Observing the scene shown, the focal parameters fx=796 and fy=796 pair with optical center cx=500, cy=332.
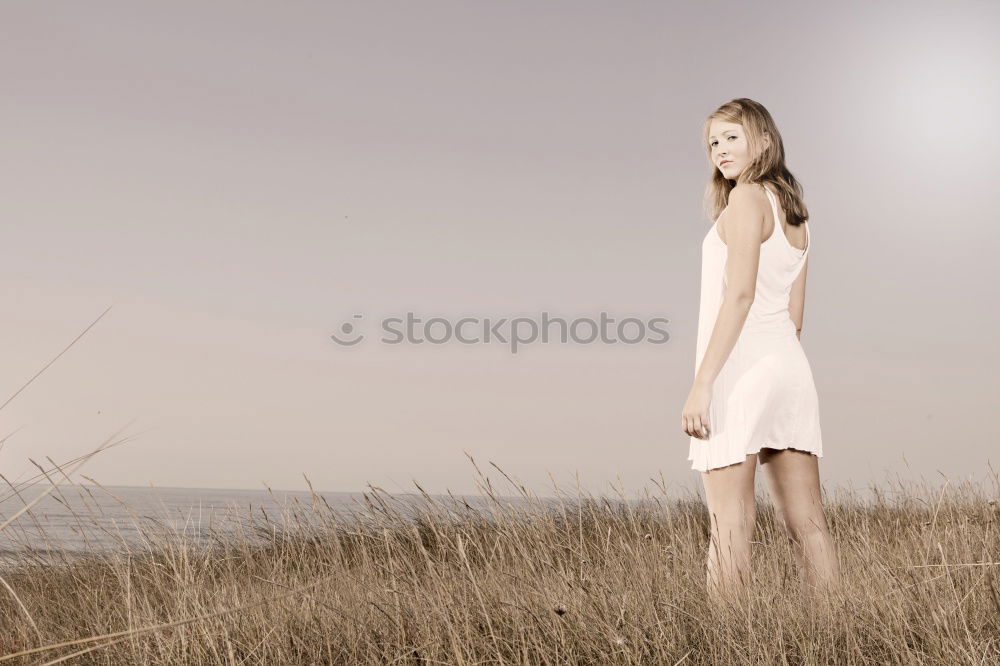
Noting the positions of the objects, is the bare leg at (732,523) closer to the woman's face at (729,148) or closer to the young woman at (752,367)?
the young woman at (752,367)

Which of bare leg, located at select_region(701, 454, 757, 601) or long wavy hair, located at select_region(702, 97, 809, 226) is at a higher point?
long wavy hair, located at select_region(702, 97, 809, 226)

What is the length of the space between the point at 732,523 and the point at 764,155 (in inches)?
46.9

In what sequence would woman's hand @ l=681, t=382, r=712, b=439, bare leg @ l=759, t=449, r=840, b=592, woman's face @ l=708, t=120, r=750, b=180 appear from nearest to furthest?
woman's hand @ l=681, t=382, r=712, b=439 → bare leg @ l=759, t=449, r=840, b=592 → woman's face @ l=708, t=120, r=750, b=180

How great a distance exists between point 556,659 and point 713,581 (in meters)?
0.58

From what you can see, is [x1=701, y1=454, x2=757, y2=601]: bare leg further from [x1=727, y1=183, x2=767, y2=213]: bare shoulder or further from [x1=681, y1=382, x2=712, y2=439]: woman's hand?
[x1=727, y1=183, x2=767, y2=213]: bare shoulder

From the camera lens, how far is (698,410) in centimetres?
238

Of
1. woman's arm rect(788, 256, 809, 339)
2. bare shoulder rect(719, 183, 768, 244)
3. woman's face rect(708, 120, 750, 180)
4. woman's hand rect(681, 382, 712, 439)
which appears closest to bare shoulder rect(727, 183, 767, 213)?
bare shoulder rect(719, 183, 768, 244)

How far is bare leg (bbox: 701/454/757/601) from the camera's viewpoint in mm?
2387

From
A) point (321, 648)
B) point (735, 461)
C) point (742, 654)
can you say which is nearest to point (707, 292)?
point (735, 461)

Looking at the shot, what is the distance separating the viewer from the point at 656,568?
2934 millimetres

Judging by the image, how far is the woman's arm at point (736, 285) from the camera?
2377 millimetres

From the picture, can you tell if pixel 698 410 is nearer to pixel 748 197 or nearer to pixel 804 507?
pixel 804 507

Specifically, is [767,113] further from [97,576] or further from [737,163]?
[97,576]

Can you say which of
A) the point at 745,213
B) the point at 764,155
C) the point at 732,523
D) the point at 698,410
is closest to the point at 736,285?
the point at 745,213
